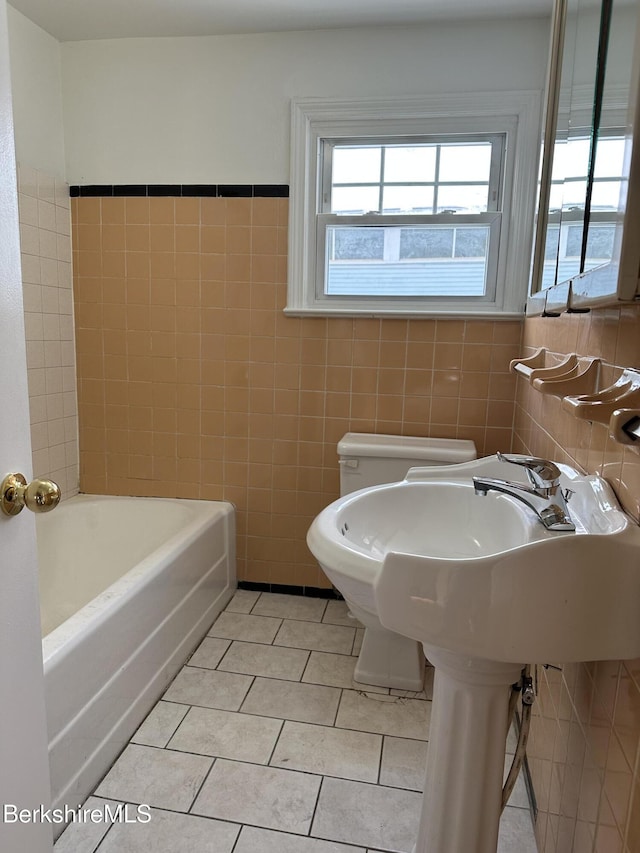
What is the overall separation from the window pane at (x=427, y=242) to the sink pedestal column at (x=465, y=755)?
1.77 m

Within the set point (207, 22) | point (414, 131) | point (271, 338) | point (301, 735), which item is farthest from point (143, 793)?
point (207, 22)

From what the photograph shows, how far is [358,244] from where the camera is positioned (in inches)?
98.4

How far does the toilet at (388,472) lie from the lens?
6.77 ft

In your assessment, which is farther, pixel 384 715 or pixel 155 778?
pixel 384 715

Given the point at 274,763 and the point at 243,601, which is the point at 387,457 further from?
the point at 274,763

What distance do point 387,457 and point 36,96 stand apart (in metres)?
2.05

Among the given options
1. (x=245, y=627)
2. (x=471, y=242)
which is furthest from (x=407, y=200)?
(x=245, y=627)

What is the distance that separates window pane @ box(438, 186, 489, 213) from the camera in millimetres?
2396

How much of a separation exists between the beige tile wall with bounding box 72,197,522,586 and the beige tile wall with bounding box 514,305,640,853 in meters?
0.86

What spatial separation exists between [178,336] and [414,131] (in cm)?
132

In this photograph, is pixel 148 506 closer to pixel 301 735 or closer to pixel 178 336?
pixel 178 336

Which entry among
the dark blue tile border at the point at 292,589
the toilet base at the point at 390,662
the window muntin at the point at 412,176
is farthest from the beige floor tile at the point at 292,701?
the window muntin at the point at 412,176

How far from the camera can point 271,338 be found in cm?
254

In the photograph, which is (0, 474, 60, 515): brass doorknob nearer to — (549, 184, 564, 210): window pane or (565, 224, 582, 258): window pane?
(565, 224, 582, 258): window pane
